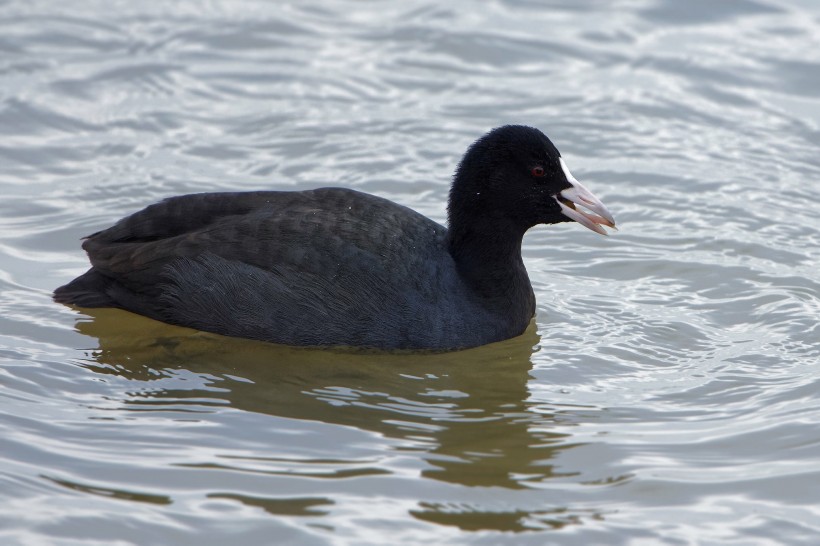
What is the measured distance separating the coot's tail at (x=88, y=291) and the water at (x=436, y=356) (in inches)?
6.5

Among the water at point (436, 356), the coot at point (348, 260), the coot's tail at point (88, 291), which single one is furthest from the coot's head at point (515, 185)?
the coot's tail at point (88, 291)

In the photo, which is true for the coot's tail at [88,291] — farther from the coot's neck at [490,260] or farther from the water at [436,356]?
the coot's neck at [490,260]

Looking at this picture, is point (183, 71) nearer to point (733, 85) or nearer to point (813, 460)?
point (733, 85)

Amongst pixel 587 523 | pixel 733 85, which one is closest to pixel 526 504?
pixel 587 523

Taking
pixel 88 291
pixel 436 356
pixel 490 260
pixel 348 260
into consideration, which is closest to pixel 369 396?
pixel 436 356

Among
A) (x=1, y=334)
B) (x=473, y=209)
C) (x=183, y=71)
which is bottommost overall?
(x=1, y=334)

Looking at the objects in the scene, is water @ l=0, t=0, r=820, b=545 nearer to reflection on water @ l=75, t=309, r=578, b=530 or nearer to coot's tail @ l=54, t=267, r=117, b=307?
reflection on water @ l=75, t=309, r=578, b=530

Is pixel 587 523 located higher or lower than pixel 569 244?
lower

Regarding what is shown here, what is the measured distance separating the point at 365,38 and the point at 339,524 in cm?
737

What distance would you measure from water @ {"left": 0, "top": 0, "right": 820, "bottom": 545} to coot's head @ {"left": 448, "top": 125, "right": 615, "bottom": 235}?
27.3 inches

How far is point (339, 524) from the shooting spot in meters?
5.36

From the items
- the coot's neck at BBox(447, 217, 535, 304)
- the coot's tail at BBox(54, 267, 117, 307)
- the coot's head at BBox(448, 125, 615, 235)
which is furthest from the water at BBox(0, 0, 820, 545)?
the coot's head at BBox(448, 125, 615, 235)

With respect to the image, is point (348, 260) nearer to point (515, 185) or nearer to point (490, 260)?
point (490, 260)

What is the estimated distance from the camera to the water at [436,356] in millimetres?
5582
